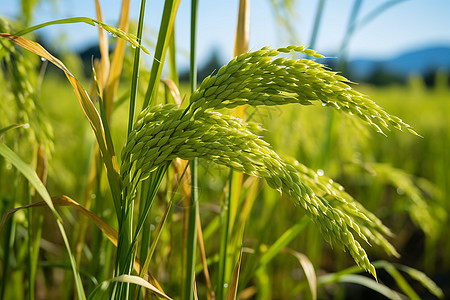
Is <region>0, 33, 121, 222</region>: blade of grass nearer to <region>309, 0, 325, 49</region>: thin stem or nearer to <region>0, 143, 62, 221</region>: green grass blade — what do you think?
<region>0, 143, 62, 221</region>: green grass blade

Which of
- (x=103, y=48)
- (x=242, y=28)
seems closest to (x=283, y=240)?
(x=242, y=28)

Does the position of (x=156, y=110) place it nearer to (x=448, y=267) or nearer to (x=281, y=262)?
(x=281, y=262)

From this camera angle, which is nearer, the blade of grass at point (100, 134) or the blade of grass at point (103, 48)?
the blade of grass at point (100, 134)

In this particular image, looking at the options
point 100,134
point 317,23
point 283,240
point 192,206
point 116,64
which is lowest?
point 283,240

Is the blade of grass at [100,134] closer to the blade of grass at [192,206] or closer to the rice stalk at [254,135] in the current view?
the rice stalk at [254,135]

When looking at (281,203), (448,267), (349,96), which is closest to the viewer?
(349,96)

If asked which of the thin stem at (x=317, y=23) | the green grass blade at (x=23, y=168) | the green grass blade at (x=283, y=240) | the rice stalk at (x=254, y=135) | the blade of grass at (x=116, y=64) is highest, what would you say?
the thin stem at (x=317, y=23)

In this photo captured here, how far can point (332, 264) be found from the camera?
254 cm

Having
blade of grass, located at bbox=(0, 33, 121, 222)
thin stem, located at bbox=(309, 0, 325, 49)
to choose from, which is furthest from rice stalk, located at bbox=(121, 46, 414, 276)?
thin stem, located at bbox=(309, 0, 325, 49)

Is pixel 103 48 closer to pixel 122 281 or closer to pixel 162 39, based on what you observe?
pixel 162 39

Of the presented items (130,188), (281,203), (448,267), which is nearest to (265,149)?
(130,188)

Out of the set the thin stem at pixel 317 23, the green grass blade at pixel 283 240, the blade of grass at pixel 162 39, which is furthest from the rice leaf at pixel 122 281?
the thin stem at pixel 317 23

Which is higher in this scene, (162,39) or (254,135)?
(162,39)

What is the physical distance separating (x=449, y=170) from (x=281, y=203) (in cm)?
127
